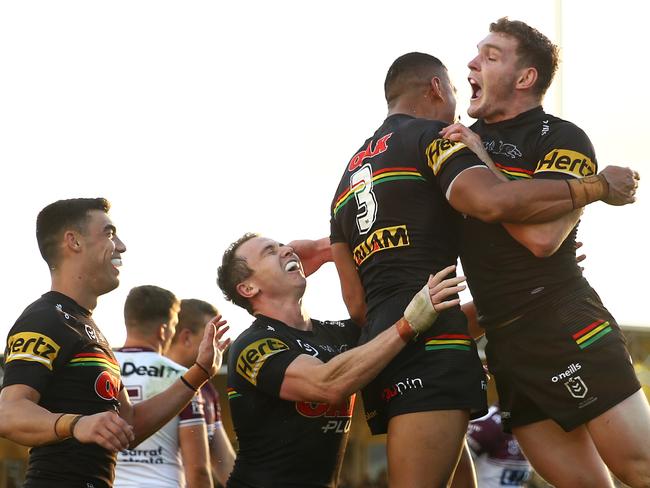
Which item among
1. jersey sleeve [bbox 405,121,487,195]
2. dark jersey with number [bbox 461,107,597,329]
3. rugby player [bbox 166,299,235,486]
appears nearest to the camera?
jersey sleeve [bbox 405,121,487,195]

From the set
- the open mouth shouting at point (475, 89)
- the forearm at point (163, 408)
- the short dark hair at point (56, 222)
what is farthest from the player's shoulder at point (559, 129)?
the short dark hair at point (56, 222)

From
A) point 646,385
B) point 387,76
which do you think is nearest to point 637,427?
point 387,76

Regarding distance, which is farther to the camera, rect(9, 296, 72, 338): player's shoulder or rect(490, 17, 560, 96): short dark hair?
rect(490, 17, 560, 96): short dark hair

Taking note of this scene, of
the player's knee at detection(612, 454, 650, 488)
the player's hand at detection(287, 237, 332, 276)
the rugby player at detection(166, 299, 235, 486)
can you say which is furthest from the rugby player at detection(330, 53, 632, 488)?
the rugby player at detection(166, 299, 235, 486)

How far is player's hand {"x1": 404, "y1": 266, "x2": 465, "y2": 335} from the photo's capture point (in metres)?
4.38

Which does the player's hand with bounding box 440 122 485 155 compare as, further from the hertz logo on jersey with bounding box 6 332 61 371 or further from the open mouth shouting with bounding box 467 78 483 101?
the hertz logo on jersey with bounding box 6 332 61 371

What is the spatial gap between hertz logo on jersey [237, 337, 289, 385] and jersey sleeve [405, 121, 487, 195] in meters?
1.08

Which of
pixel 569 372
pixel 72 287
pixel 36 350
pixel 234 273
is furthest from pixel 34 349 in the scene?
pixel 569 372

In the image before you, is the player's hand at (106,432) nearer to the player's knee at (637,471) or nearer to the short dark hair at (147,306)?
the player's knee at (637,471)

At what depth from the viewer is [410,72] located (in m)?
5.33

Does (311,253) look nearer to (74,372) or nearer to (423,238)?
(423,238)

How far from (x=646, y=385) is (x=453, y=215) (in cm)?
1055

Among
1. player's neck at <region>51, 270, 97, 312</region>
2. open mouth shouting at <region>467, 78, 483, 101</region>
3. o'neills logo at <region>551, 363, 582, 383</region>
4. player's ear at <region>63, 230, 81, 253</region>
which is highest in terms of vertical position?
open mouth shouting at <region>467, 78, 483, 101</region>

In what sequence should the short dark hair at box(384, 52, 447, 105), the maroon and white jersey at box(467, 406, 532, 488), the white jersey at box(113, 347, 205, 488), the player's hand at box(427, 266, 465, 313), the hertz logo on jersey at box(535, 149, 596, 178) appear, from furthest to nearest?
the maroon and white jersey at box(467, 406, 532, 488), the white jersey at box(113, 347, 205, 488), the short dark hair at box(384, 52, 447, 105), the hertz logo on jersey at box(535, 149, 596, 178), the player's hand at box(427, 266, 465, 313)
